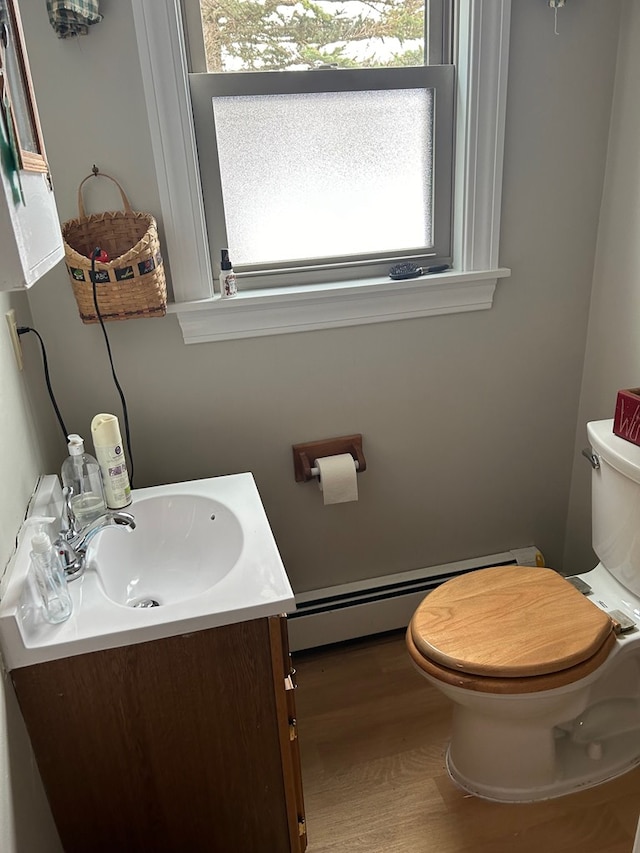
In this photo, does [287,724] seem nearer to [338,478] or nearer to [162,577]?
[162,577]

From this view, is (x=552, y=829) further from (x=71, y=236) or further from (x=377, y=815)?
(x=71, y=236)

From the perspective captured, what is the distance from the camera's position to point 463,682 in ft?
4.35

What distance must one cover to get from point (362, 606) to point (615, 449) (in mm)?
876

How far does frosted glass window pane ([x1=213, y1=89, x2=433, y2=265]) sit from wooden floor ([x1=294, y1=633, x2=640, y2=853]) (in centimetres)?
123

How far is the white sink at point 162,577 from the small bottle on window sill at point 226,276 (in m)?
0.45

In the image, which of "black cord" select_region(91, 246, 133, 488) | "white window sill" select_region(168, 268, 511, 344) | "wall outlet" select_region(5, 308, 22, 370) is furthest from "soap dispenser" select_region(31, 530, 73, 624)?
"white window sill" select_region(168, 268, 511, 344)

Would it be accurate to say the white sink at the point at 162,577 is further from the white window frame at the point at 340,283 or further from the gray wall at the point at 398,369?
the white window frame at the point at 340,283

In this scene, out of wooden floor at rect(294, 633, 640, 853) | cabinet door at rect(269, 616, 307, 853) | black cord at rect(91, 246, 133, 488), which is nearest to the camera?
cabinet door at rect(269, 616, 307, 853)

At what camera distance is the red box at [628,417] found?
1.44m

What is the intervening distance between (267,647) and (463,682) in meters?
0.46

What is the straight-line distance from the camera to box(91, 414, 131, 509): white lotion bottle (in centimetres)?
128

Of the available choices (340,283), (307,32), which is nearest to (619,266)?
(340,283)

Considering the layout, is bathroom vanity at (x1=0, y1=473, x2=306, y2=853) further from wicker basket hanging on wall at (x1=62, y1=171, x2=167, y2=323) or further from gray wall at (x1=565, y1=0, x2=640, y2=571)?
gray wall at (x1=565, y1=0, x2=640, y2=571)

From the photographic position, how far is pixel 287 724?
1185 mm
